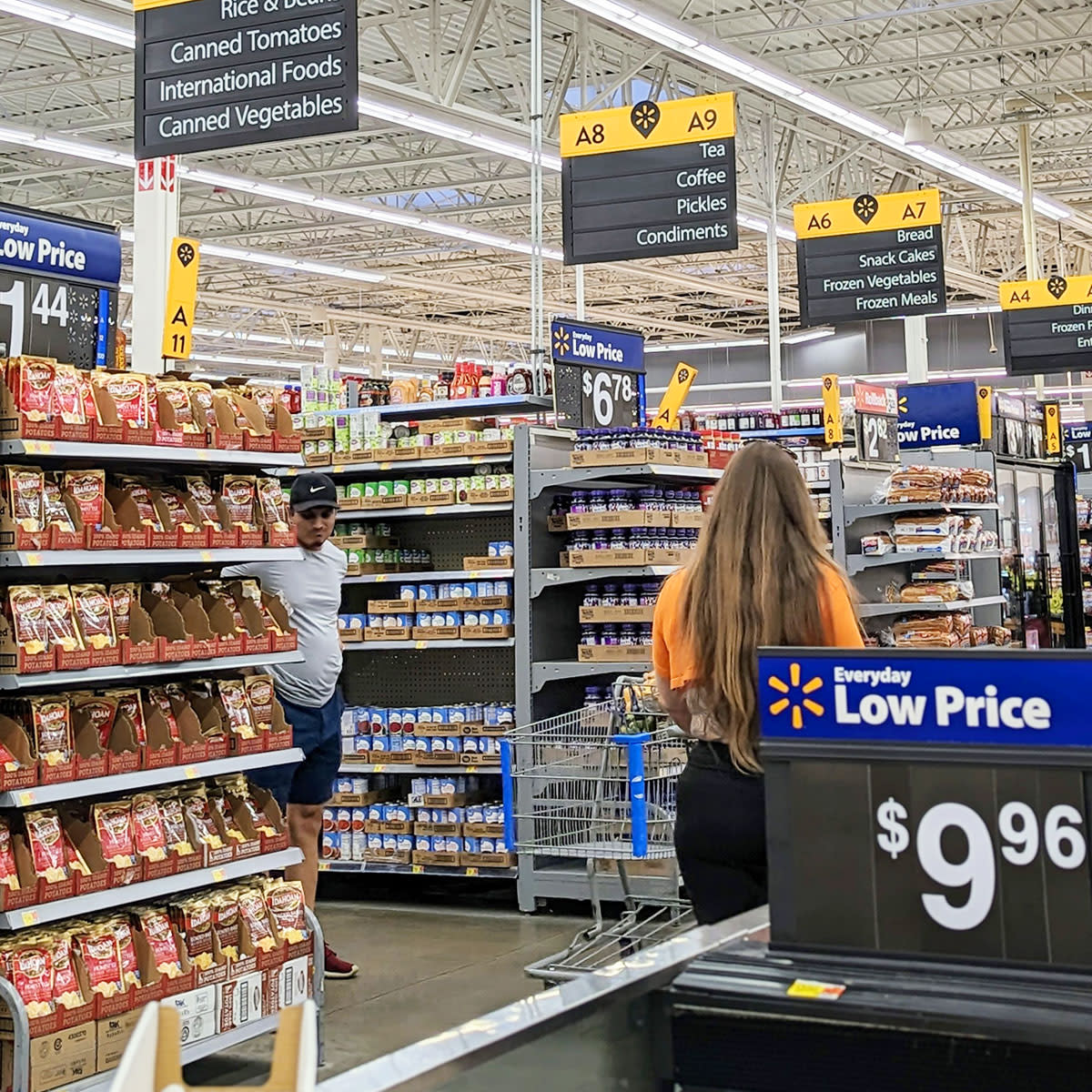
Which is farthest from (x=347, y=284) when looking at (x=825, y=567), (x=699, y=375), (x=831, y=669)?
(x=831, y=669)

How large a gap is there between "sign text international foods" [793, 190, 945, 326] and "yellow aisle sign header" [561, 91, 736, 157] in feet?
9.07

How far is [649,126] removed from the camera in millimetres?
8961

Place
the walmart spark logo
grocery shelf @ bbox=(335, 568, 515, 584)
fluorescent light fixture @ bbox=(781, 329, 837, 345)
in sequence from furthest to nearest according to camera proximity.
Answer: fluorescent light fixture @ bbox=(781, 329, 837, 345) < grocery shelf @ bbox=(335, 568, 515, 584) < the walmart spark logo

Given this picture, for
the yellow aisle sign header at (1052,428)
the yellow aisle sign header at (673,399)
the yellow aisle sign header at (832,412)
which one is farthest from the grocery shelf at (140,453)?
the yellow aisle sign header at (1052,428)

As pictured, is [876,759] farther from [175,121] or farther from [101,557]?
[175,121]

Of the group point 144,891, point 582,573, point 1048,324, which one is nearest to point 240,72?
point 582,573

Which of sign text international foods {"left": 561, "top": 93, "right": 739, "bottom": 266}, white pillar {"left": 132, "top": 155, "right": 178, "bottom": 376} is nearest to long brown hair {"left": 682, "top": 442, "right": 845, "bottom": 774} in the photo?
sign text international foods {"left": 561, "top": 93, "right": 739, "bottom": 266}

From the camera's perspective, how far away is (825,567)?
3.12m

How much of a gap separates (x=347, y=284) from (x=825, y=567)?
22393 mm

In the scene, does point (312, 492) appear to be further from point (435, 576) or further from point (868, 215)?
point (868, 215)

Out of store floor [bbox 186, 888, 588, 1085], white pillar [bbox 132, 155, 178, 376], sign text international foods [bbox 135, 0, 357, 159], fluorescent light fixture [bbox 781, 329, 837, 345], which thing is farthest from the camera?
fluorescent light fixture [bbox 781, 329, 837, 345]

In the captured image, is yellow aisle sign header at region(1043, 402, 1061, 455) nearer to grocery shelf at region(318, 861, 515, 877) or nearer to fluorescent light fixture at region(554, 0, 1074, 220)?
fluorescent light fixture at region(554, 0, 1074, 220)

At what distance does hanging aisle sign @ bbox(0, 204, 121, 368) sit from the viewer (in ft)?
14.2

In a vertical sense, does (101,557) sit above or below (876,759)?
above
